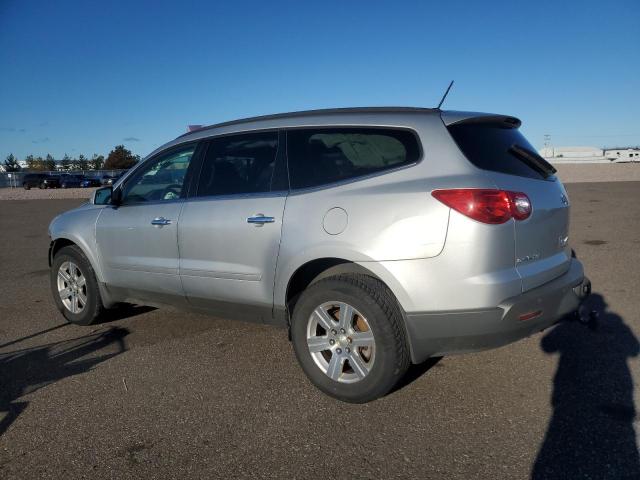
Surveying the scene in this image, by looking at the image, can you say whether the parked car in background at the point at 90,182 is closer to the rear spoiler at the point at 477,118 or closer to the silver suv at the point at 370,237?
the silver suv at the point at 370,237

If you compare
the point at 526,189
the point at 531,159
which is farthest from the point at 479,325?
the point at 531,159

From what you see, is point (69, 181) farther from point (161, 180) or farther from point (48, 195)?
point (161, 180)

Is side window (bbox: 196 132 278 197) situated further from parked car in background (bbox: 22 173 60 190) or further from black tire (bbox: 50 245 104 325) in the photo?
parked car in background (bbox: 22 173 60 190)

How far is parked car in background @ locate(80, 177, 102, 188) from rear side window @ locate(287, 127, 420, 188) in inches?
2153

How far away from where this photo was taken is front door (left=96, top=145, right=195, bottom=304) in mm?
4609

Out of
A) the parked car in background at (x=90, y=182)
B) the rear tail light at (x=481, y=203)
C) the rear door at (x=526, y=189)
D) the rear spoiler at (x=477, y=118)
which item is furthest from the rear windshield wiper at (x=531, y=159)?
the parked car in background at (x=90, y=182)

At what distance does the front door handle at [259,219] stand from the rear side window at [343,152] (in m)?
0.29

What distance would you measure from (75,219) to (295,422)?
3.32m

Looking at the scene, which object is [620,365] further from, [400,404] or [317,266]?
[317,266]

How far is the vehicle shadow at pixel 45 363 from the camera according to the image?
376 cm

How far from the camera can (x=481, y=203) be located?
10.3 ft

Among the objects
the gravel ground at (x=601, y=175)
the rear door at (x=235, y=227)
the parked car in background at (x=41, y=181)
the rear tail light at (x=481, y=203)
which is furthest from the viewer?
the parked car in background at (x=41, y=181)

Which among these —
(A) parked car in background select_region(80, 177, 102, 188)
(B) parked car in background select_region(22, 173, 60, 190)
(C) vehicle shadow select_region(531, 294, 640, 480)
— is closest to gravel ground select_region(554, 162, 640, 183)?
(C) vehicle shadow select_region(531, 294, 640, 480)

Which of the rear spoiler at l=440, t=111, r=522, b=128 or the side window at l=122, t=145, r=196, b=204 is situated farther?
the side window at l=122, t=145, r=196, b=204
